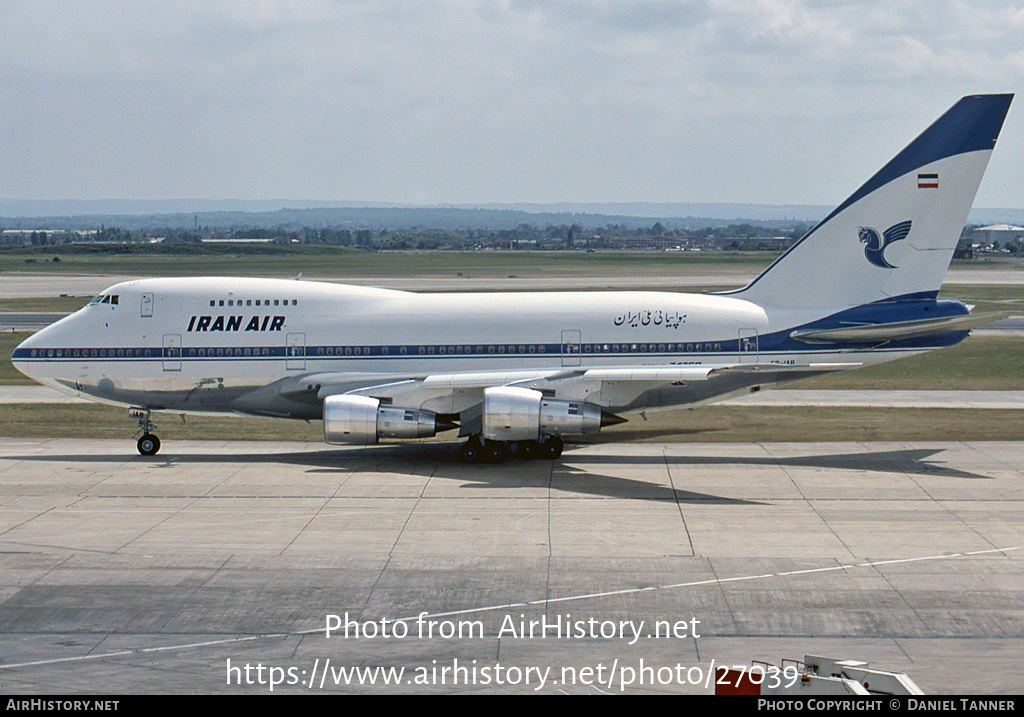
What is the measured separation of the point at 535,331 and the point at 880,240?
10.3 meters

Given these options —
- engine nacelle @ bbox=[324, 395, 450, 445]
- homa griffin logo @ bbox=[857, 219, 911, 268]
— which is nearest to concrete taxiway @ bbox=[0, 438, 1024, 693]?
engine nacelle @ bbox=[324, 395, 450, 445]

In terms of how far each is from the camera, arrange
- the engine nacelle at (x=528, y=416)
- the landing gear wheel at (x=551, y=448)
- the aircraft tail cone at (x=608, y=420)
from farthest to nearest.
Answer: the landing gear wheel at (x=551, y=448) → the aircraft tail cone at (x=608, y=420) → the engine nacelle at (x=528, y=416)

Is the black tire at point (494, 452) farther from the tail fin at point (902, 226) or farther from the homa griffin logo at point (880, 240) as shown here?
the homa griffin logo at point (880, 240)

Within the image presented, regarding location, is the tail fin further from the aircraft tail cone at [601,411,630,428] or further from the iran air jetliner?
the aircraft tail cone at [601,411,630,428]

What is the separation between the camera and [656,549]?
21.5 metres

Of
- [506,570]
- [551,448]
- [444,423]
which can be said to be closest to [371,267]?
[444,423]

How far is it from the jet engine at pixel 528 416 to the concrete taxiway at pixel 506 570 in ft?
3.88

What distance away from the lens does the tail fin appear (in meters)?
31.1

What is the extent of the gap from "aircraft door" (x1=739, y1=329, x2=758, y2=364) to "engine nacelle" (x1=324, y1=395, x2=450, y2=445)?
9.15 m

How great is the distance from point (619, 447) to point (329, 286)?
9916mm

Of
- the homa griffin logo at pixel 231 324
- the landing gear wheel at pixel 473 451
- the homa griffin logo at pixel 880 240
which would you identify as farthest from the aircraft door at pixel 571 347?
the homa griffin logo at pixel 880 240

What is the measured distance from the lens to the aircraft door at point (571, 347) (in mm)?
32031

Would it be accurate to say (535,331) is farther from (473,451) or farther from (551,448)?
(473,451)

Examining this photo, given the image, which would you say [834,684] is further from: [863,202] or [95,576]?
[863,202]
